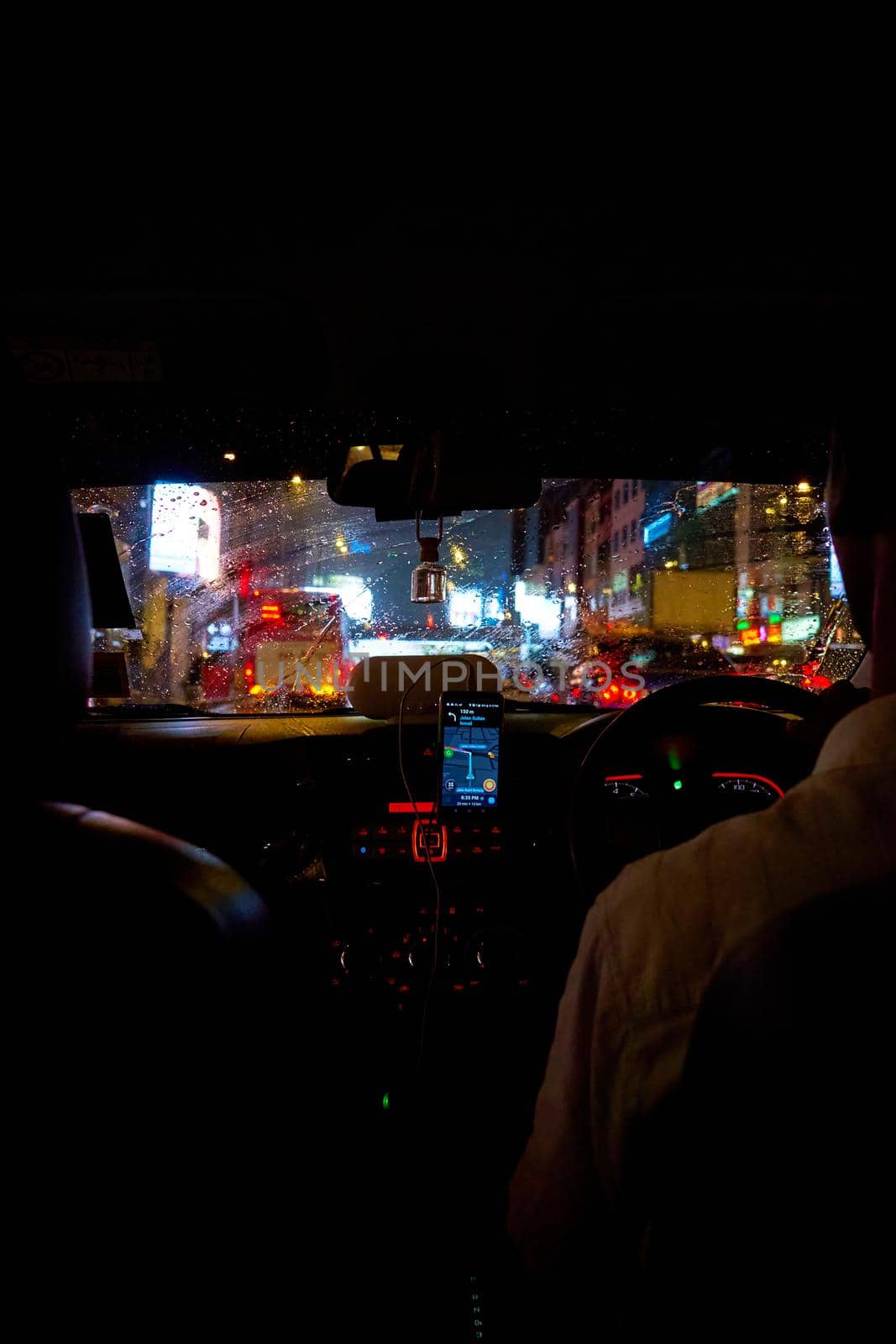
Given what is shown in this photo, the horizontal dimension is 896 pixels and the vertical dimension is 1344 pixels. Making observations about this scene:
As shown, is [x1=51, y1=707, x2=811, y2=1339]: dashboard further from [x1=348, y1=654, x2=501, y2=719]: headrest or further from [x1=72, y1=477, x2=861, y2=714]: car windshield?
[x1=72, y1=477, x2=861, y2=714]: car windshield

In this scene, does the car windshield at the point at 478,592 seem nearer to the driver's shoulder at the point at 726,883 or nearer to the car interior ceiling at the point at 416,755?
the car interior ceiling at the point at 416,755

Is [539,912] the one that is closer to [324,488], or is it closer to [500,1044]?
[500,1044]

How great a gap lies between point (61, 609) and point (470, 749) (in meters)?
1.84

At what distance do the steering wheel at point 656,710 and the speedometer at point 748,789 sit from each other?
707 millimetres

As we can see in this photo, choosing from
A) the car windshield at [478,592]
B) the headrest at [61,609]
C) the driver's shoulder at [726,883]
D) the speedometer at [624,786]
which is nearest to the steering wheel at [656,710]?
the speedometer at [624,786]

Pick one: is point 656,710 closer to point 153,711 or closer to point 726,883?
point 726,883

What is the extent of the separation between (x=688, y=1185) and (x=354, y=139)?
95.0 inches

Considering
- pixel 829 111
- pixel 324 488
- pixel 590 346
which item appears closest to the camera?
pixel 829 111

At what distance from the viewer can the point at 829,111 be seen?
1.90m

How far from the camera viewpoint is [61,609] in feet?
3.32

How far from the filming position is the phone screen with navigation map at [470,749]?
8.78 ft

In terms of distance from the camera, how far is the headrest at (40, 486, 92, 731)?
0.98 metres

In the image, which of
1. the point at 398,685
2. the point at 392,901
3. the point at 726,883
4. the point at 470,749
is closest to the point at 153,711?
the point at 398,685

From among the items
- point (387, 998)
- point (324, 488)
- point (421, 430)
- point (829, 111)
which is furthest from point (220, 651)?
point (829, 111)
